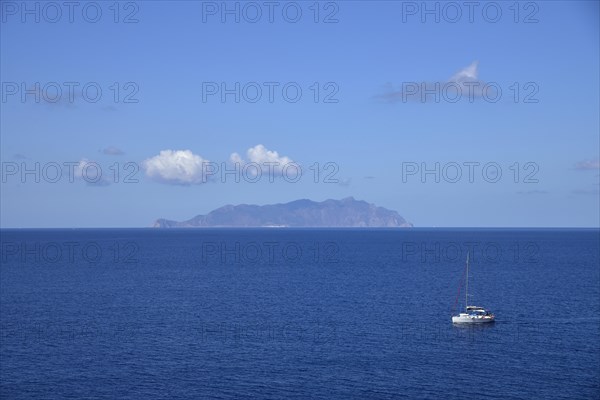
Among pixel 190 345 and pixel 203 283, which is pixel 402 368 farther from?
pixel 203 283

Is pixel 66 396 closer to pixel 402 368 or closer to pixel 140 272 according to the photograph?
pixel 402 368

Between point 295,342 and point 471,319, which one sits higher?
point 471,319

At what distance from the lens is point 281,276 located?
183 meters

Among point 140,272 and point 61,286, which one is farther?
point 140,272

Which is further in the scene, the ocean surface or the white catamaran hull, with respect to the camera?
the white catamaran hull

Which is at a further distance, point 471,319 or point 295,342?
point 471,319

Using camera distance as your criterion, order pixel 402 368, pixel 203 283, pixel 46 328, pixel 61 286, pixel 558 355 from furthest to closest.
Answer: pixel 203 283
pixel 61 286
pixel 46 328
pixel 558 355
pixel 402 368

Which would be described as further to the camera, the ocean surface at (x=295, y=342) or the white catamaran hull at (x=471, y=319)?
the white catamaran hull at (x=471, y=319)

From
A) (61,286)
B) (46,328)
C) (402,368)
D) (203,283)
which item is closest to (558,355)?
(402,368)

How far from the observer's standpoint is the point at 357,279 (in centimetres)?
17162

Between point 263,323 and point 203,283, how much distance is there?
65.4 meters

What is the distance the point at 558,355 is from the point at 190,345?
51855 mm

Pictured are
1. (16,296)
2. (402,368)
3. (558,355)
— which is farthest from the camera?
(16,296)

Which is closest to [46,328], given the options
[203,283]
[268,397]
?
[268,397]
